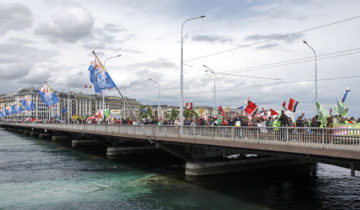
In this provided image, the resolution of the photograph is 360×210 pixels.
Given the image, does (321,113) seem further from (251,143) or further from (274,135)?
(251,143)

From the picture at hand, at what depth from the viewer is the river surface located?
20.0 metres

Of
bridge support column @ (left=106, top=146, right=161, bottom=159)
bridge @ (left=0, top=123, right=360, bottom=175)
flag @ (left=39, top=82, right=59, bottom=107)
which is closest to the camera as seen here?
bridge @ (left=0, top=123, right=360, bottom=175)

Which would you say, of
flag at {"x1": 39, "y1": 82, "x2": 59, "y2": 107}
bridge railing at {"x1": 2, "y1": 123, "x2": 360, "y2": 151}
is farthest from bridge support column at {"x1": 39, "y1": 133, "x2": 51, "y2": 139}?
bridge railing at {"x1": 2, "y1": 123, "x2": 360, "y2": 151}

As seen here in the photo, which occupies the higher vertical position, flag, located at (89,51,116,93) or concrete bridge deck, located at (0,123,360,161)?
flag, located at (89,51,116,93)

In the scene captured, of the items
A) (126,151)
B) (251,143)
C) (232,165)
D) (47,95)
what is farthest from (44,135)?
(251,143)

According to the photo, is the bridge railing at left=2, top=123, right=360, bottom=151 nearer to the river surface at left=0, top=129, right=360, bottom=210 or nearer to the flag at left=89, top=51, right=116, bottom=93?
the river surface at left=0, top=129, right=360, bottom=210

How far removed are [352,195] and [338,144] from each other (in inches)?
362

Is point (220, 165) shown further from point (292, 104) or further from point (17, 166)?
point (17, 166)

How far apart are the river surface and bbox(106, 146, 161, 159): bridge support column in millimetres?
8658

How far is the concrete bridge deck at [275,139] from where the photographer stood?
14.5 metres

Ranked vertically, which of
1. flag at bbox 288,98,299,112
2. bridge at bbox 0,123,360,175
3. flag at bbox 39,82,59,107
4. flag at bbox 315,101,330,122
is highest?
flag at bbox 39,82,59,107

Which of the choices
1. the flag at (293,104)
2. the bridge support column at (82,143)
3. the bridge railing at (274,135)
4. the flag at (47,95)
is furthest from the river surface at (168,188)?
the bridge support column at (82,143)

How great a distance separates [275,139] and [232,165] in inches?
483

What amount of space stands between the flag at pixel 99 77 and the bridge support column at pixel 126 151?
49.3ft
